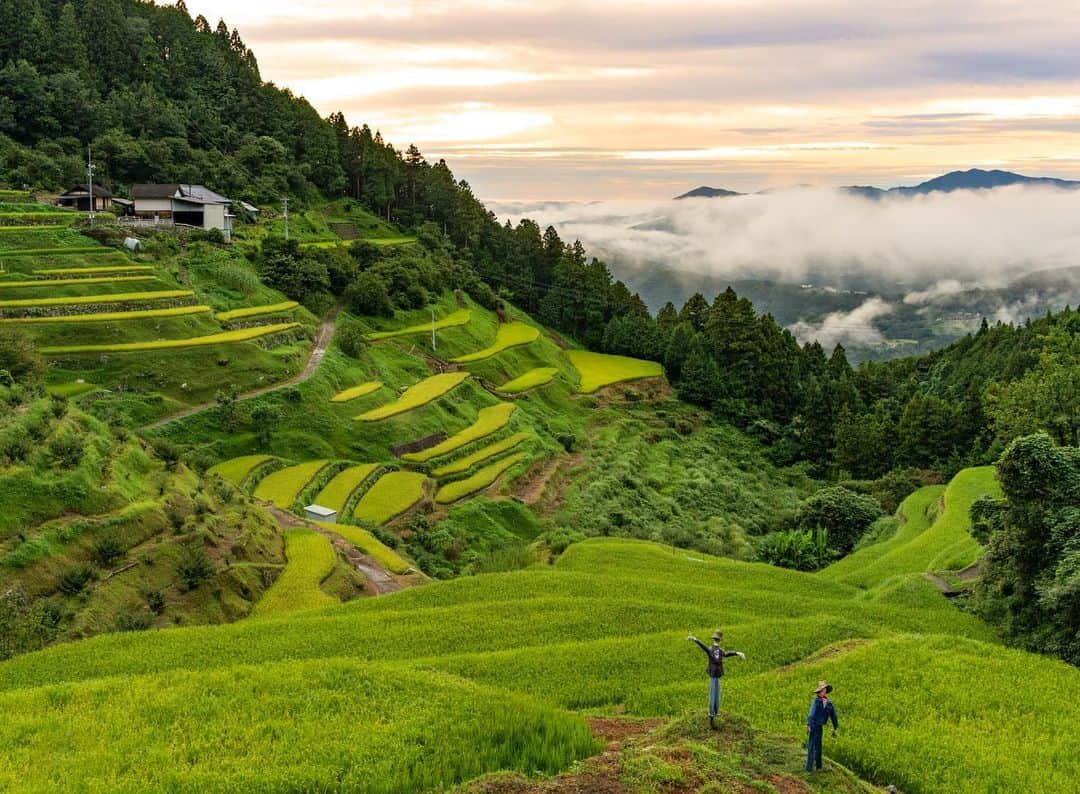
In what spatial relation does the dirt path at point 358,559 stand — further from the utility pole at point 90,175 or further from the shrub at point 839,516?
the utility pole at point 90,175

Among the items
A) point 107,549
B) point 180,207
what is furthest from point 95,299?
point 107,549

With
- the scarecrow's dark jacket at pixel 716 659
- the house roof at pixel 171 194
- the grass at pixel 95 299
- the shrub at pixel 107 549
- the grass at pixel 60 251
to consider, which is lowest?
the shrub at pixel 107 549

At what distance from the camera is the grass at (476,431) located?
48438 millimetres

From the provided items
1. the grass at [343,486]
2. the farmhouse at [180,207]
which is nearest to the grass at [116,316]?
the grass at [343,486]

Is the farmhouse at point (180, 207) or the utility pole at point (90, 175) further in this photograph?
the farmhouse at point (180, 207)

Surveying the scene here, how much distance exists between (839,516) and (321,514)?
30.9 m

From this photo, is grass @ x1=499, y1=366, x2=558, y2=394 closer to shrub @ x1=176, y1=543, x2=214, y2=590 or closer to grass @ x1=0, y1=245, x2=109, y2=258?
grass @ x1=0, y1=245, x2=109, y2=258

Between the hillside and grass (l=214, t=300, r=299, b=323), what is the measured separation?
3652cm

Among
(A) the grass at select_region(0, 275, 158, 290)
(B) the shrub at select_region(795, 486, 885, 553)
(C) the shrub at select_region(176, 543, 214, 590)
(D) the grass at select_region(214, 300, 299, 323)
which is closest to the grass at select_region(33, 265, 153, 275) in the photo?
(A) the grass at select_region(0, 275, 158, 290)

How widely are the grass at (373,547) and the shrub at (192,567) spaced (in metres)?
7.71

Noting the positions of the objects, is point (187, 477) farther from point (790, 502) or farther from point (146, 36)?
point (146, 36)

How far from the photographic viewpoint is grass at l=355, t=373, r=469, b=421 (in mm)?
51125

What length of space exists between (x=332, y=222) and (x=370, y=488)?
60453 millimetres

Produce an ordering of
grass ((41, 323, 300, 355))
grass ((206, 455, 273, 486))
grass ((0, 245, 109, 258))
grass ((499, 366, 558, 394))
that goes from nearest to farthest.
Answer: grass ((206, 455, 273, 486)) < grass ((41, 323, 300, 355)) < grass ((0, 245, 109, 258)) < grass ((499, 366, 558, 394))
